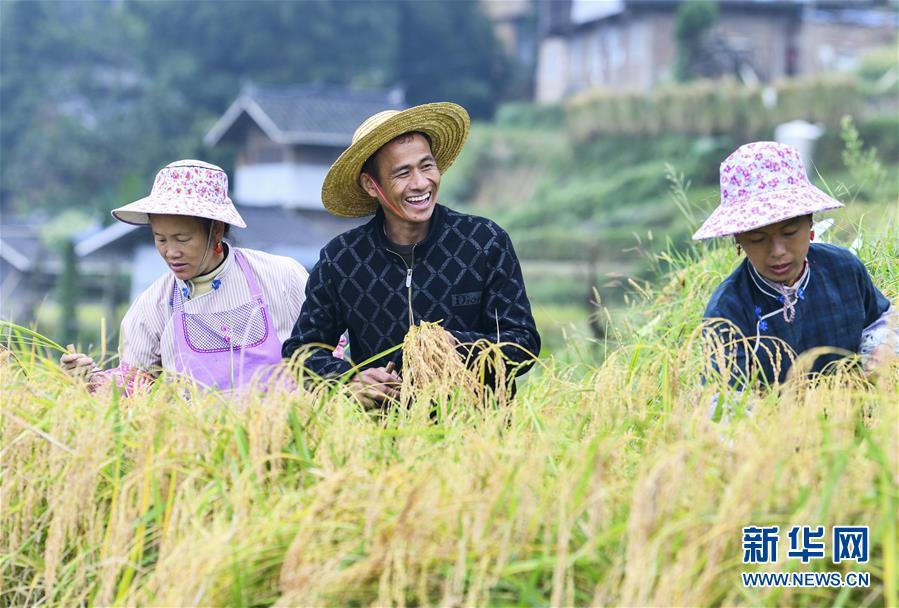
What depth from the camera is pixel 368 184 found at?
3070 millimetres

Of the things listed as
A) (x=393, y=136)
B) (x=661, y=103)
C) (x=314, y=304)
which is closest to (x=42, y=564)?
(x=314, y=304)

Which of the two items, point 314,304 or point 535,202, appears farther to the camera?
point 535,202

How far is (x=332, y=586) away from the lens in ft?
5.70

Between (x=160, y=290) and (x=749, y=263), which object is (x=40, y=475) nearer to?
(x=160, y=290)

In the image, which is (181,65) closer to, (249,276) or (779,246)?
(249,276)

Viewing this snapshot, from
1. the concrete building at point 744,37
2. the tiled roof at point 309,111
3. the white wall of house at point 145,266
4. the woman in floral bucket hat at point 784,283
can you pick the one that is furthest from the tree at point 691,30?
the woman in floral bucket hat at point 784,283

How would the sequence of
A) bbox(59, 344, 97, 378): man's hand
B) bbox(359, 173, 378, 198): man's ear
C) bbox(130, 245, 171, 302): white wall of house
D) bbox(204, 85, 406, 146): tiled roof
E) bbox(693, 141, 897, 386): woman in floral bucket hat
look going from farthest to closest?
bbox(204, 85, 406, 146): tiled roof → bbox(130, 245, 171, 302): white wall of house → bbox(359, 173, 378, 198): man's ear → bbox(59, 344, 97, 378): man's hand → bbox(693, 141, 897, 386): woman in floral bucket hat

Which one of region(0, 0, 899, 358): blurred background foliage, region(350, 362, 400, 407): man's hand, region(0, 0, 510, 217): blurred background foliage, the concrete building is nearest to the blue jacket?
region(350, 362, 400, 407): man's hand

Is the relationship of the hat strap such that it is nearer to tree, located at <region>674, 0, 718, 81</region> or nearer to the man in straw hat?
the man in straw hat

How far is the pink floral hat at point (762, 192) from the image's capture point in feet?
8.01

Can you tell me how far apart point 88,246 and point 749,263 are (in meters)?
20.8

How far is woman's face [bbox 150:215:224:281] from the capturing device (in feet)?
10.1

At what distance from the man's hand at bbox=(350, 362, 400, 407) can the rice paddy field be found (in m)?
0.10

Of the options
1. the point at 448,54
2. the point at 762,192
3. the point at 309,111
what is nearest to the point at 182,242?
the point at 762,192
